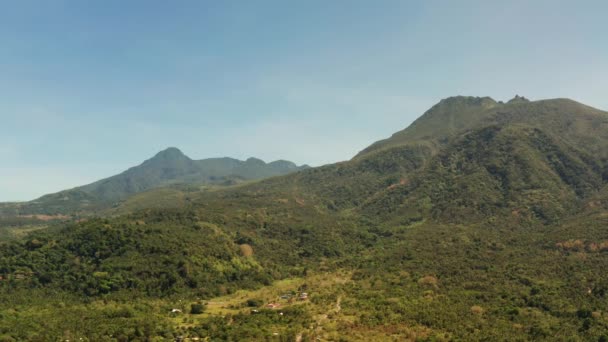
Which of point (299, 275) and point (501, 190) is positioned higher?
point (501, 190)

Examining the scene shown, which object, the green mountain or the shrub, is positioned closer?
the green mountain

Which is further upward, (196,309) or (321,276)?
(196,309)

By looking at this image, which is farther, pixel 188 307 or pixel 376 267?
pixel 376 267

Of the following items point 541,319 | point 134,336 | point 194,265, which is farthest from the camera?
point 194,265

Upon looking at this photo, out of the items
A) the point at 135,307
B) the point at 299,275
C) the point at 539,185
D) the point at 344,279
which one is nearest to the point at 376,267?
the point at 344,279

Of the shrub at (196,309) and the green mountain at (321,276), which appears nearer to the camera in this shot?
the green mountain at (321,276)

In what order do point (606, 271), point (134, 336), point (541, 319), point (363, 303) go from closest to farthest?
point (134, 336), point (541, 319), point (363, 303), point (606, 271)

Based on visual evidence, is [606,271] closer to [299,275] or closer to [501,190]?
[299,275]

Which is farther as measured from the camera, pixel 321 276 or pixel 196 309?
pixel 321 276

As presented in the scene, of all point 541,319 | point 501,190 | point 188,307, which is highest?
point 501,190

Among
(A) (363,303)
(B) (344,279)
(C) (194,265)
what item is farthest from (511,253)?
(C) (194,265)
